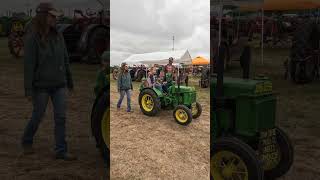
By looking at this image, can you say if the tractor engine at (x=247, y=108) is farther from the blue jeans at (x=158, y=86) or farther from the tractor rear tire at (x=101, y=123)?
the blue jeans at (x=158, y=86)

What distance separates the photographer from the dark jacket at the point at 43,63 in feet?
9.18

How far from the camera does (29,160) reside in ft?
9.88

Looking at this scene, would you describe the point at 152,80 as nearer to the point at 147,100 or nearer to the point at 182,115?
the point at 147,100

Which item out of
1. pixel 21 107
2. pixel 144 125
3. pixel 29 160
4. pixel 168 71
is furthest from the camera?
pixel 21 107

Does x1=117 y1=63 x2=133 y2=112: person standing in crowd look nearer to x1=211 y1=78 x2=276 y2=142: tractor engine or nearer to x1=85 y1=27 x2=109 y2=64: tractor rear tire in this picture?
x1=85 y1=27 x2=109 y2=64: tractor rear tire

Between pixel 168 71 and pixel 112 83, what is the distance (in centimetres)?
23

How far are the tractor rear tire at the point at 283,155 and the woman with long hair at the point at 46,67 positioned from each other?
4.51ft

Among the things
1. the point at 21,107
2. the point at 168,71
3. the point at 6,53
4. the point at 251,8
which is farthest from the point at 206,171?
the point at 6,53

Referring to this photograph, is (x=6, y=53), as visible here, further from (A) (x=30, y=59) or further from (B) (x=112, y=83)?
(B) (x=112, y=83)

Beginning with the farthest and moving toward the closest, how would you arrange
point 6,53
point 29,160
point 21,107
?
point 6,53
point 21,107
point 29,160

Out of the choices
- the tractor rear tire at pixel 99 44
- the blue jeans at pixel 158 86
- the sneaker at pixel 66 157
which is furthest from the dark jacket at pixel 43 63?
the blue jeans at pixel 158 86

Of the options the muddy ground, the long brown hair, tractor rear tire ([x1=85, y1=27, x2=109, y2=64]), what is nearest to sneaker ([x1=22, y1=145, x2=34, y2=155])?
the muddy ground

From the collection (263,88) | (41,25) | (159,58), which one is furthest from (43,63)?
(159,58)

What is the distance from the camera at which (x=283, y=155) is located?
2576 mm
